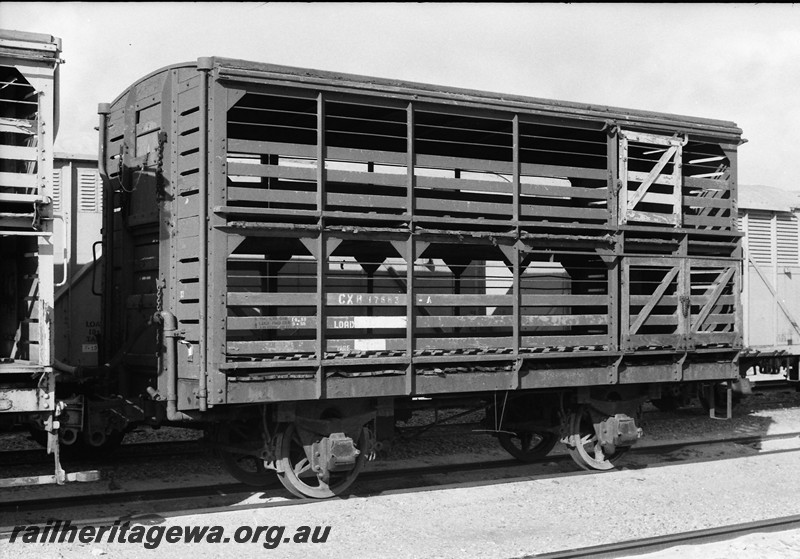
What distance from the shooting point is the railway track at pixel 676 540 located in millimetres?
7023

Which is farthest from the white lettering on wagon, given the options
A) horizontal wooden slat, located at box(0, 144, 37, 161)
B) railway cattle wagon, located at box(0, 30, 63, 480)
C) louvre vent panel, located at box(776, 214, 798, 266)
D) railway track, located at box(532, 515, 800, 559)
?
louvre vent panel, located at box(776, 214, 798, 266)

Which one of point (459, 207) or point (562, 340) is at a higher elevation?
point (459, 207)

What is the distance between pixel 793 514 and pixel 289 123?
22.1 feet

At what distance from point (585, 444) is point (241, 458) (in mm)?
4237

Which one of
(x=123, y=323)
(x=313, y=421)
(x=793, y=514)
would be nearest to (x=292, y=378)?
(x=313, y=421)

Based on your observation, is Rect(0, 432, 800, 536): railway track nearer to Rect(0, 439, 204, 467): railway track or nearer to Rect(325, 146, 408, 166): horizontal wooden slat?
Rect(0, 439, 204, 467): railway track

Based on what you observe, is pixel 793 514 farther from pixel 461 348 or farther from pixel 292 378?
pixel 292 378

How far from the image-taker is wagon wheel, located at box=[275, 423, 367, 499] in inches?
342

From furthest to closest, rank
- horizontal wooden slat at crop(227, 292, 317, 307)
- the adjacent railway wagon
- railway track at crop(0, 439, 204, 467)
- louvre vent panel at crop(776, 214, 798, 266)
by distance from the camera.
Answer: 1. louvre vent panel at crop(776, 214, 798, 266)
2. the adjacent railway wagon
3. railway track at crop(0, 439, 204, 467)
4. horizontal wooden slat at crop(227, 292, 317, 307)

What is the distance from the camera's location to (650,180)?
1041 cm

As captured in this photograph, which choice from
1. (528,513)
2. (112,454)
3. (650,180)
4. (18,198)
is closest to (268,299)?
(18,198)

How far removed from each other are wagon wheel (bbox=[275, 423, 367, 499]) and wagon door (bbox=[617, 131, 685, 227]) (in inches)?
167

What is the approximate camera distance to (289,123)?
31.5 ft

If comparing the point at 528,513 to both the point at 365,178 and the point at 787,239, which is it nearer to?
the point at 365,178
